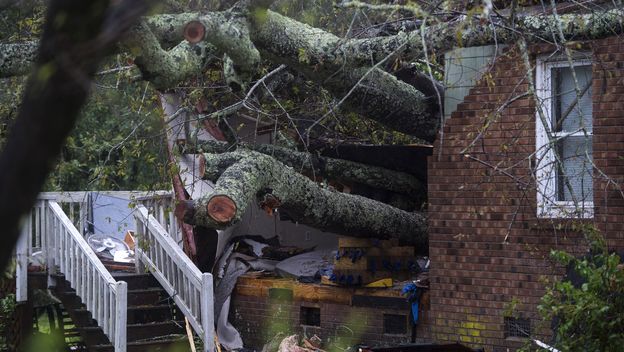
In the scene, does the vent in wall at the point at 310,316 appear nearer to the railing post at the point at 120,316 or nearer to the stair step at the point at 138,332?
the stair step at the point at 138,332

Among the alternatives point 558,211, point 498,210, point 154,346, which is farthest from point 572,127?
point 154,346

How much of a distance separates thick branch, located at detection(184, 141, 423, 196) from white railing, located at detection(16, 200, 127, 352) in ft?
6.30

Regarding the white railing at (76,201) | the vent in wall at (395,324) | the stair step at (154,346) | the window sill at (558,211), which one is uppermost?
the white railing at (76,201)

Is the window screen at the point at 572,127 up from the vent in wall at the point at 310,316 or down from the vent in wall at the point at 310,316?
up

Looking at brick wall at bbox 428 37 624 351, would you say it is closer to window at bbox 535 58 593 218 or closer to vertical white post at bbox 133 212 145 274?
window at bbox 535 58 593 218

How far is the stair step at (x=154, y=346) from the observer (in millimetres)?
11297

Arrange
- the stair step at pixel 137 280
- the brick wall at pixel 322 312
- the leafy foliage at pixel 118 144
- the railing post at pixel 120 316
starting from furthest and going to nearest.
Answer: the stair step at pixel 137 280 < the brick wall at pixel 322 312 < the railing post at pixel 120 316 < the leafy foliage at pixel 118 144

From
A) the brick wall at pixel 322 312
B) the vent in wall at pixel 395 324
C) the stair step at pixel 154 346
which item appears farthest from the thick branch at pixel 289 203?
the stair step at pixel 154 346

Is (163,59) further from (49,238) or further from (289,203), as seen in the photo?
(49,238)

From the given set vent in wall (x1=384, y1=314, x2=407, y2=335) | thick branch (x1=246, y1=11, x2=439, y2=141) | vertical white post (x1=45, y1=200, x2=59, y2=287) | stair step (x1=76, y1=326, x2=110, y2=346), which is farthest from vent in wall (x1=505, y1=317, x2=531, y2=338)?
vertical white post (x1=45, y1=200, x2=59, y2=287)

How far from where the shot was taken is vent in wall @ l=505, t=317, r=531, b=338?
9.53 m

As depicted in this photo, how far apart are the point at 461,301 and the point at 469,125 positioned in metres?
1.82

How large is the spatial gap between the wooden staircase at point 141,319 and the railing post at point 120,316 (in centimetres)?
47

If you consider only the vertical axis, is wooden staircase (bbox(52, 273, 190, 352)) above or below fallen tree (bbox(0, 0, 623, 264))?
below
